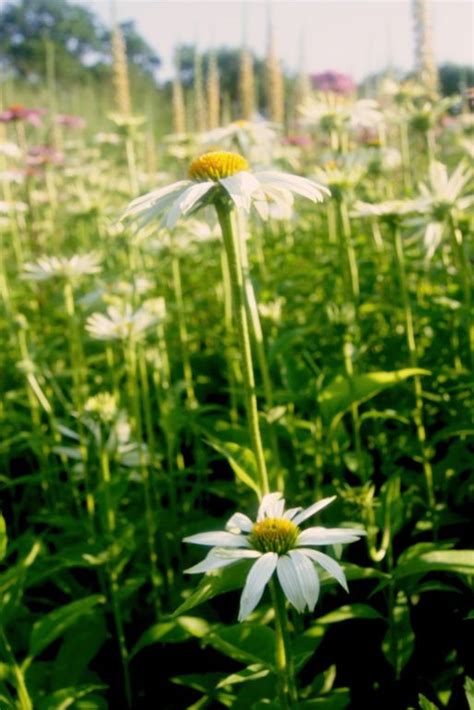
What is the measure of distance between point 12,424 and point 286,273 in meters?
1.22

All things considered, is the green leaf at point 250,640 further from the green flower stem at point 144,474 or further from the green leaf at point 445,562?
the green flower stem at point 144,474

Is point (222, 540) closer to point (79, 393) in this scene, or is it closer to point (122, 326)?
point (122, 326)

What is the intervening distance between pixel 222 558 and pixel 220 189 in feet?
1.81

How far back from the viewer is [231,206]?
117 cm

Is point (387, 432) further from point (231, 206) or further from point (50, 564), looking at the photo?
point (231, 206)

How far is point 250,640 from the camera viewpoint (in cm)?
125

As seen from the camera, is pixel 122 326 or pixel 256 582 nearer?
pixel 256 582

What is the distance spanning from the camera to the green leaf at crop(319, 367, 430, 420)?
1457 mm

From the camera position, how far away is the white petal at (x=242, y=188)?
1079 millimetres

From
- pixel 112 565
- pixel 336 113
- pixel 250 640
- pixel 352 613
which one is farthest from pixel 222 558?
pixel 336 113

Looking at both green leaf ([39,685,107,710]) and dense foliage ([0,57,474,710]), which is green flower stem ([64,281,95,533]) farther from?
green leaf ([39,685,107,710])

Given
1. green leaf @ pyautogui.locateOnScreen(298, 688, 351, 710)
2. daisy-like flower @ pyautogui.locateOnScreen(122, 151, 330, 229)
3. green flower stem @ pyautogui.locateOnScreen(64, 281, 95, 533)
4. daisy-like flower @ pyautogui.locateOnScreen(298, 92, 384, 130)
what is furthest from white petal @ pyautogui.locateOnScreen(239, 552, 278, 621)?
daisy-like flower @ pyautogui.locateOnScreen(298, 92, 384, 130)

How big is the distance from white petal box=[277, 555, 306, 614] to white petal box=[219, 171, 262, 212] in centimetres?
49

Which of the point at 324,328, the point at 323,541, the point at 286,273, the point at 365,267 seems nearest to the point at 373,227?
the point at 365,267
